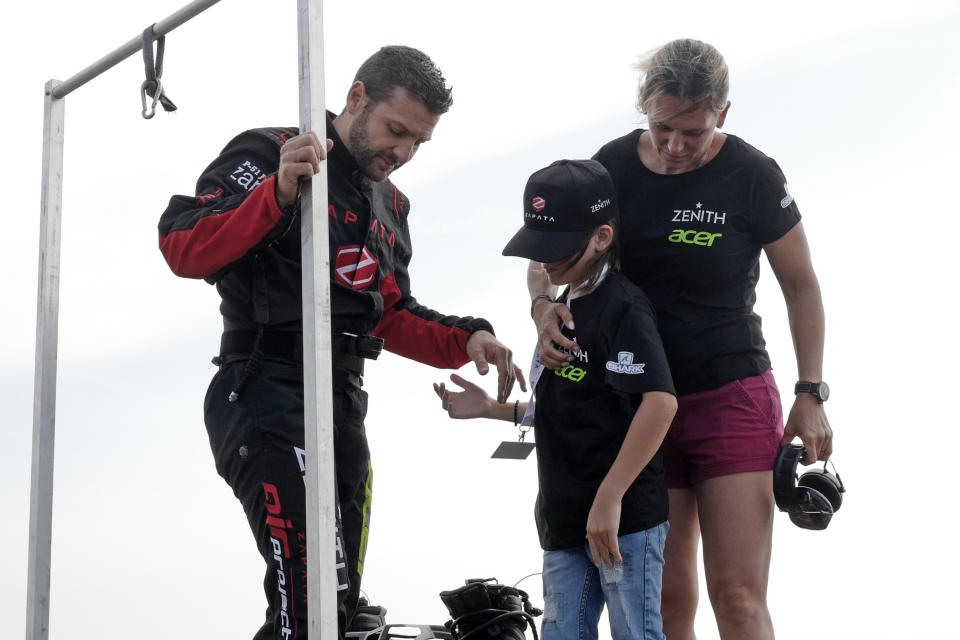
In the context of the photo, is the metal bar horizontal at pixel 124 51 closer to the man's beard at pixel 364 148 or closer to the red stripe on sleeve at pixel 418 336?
the man's beard at pixel 364 148

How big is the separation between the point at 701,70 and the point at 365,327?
102 cm

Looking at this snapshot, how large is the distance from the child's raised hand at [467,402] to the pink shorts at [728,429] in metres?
0.49

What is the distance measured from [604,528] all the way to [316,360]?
680mm

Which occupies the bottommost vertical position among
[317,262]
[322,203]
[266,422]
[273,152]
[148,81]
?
[266,422]

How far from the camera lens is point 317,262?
199 centimetres

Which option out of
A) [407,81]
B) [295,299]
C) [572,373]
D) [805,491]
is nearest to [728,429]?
[805,491]

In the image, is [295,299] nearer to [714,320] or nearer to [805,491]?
[714,320]


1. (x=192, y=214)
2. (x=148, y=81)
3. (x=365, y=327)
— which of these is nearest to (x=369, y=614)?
(x=365, y=327)

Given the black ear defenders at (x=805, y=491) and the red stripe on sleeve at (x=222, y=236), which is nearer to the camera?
the red stripe on sleeve at (x=222, y=236)

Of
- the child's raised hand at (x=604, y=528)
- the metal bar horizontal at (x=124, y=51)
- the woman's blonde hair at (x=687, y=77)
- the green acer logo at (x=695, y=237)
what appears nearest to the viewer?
the child's raised hand at (x=604, y=528)

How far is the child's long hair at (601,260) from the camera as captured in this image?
2.29 m

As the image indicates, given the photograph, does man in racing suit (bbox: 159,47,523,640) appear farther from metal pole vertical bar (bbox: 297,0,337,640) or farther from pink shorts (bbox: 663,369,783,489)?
pink shorts (bbox: 663,369,783,489)

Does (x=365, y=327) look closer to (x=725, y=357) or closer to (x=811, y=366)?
(x=725, y=357)

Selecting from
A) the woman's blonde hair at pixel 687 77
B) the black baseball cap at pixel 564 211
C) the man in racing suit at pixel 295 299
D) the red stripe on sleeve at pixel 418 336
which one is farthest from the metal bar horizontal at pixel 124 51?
the woman's blonde hair at pixel 687 77
